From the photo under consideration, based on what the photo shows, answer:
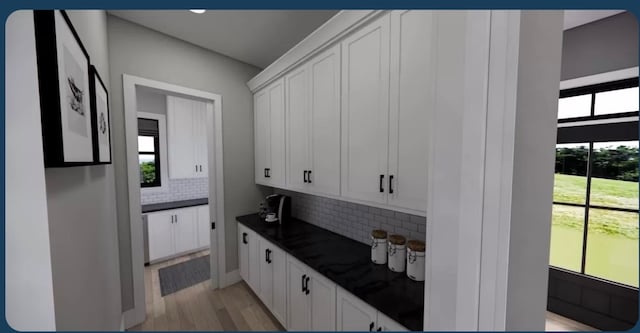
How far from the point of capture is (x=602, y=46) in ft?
2.78

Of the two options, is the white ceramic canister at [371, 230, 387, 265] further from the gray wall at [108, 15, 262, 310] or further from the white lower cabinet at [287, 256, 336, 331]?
the gray wall at [108, 15, 262, 310]

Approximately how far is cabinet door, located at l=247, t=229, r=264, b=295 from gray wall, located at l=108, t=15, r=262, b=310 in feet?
0.86

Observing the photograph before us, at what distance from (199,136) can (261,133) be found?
4.89 feet

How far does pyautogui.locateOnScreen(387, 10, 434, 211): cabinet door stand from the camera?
31.9 inches

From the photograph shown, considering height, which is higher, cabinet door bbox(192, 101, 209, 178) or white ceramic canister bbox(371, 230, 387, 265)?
cabinet door bbox(192, 101, 209, 178)

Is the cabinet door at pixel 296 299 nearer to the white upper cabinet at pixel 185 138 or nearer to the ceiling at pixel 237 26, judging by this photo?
the ceiling at pixel 237 26

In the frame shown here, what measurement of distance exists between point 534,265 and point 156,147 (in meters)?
3.32

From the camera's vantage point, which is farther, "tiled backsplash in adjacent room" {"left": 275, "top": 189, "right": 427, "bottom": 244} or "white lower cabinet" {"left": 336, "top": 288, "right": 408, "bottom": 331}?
"tiled backsplash in adjacent room" {"left": 275, "top": 189, "right": 427, "bottom": 244}

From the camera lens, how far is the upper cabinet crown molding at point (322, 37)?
1003 mm

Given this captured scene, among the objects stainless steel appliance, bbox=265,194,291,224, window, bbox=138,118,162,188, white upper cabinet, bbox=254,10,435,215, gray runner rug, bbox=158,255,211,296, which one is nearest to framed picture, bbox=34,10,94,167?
white upper cabinet, bbox=254,10,435,215

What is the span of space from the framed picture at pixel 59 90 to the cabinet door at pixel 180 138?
2.38 m

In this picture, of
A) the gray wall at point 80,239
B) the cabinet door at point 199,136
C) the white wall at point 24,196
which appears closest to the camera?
the white wall at point 24,196

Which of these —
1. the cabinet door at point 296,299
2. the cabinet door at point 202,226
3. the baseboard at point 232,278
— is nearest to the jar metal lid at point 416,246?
the cabinet door at point 296,299

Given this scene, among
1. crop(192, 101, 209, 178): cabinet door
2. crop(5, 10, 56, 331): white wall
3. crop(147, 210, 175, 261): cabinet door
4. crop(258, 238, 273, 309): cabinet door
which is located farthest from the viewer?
crop(192, 101, 209, 178): cabinet door
